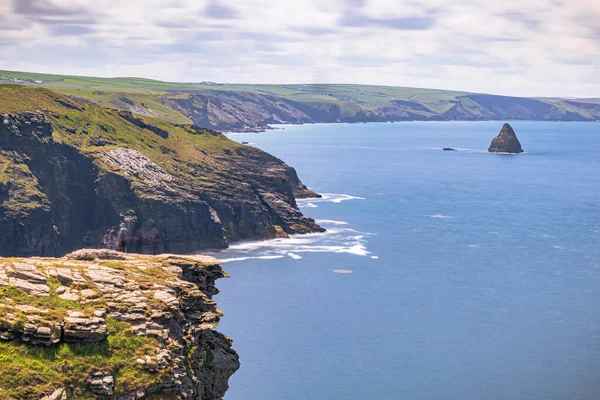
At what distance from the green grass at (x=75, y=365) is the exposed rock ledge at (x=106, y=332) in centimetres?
7

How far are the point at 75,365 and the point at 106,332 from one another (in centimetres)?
325

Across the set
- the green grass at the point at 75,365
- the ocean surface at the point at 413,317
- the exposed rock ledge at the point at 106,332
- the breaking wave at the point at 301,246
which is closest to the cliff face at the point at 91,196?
the breaking wave at the point at 301,246

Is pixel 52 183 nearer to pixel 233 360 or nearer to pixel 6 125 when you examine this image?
pixel 6 125

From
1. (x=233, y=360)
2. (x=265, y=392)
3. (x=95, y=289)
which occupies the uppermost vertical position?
(x=95, y=289)

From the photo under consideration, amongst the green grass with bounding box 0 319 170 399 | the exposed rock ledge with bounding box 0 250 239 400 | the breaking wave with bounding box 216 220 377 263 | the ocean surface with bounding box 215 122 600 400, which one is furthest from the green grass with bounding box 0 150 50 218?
the green grass with bounding box 0 319 170 399

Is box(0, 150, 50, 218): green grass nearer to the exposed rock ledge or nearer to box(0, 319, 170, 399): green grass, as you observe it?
the exposed rock ledge

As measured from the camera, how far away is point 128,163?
613 ft

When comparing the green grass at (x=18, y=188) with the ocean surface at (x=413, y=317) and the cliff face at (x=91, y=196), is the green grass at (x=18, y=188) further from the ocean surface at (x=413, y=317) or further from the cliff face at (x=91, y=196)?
the ocean surface at (x=413, y=317)

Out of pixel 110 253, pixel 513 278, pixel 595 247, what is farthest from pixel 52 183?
pixel 595 247

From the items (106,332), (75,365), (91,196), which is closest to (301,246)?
(91,196)

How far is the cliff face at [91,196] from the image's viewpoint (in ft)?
525

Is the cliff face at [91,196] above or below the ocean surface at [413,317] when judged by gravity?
above

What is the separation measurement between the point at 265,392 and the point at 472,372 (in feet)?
93.5

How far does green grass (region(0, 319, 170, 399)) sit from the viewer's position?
52.0 meters
